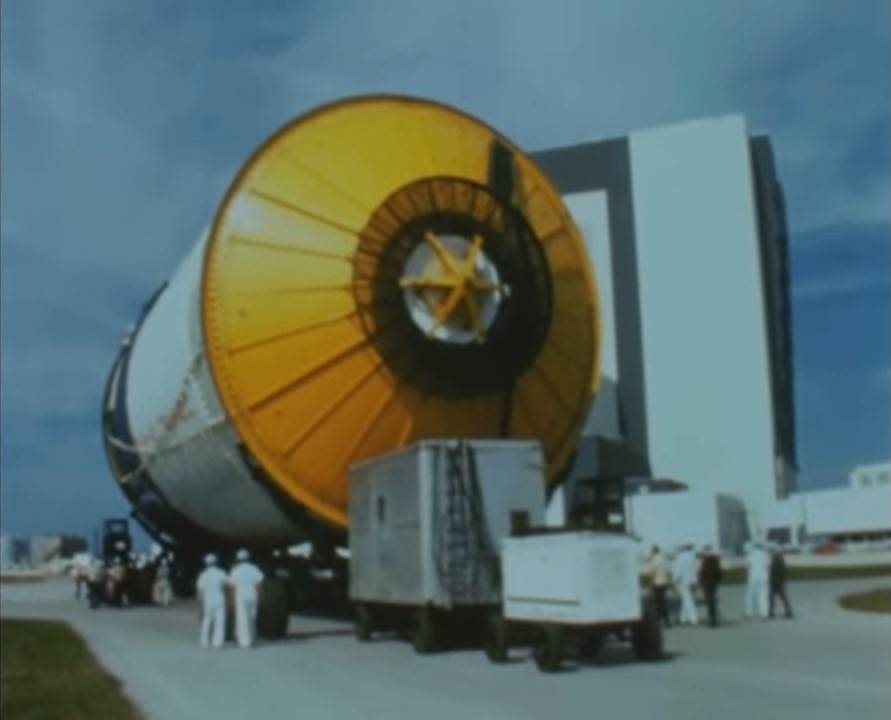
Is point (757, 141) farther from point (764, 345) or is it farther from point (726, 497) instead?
point (726, 497)

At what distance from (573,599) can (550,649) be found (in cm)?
83

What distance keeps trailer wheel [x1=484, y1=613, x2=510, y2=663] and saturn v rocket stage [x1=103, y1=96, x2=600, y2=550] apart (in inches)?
218

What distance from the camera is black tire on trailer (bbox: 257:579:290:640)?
20.0 metres

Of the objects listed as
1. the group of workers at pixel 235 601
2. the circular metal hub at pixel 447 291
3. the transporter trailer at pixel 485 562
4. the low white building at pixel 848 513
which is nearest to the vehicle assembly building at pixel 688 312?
the low white building at pixel 848 513

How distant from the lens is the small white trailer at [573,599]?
1502 cm

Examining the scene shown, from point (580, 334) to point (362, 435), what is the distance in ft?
16.8

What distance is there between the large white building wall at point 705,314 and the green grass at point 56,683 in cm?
5419

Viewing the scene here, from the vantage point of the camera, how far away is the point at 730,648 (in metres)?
17.2

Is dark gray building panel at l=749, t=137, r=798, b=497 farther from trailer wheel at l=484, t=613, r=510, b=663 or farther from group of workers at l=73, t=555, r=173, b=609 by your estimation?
trailer wheel at l=484, t=613, r=510, b=663

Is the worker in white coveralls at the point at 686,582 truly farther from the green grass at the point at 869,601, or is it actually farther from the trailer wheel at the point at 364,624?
the trailer wheel at the point at 364,624

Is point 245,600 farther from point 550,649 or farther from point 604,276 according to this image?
point 604,276

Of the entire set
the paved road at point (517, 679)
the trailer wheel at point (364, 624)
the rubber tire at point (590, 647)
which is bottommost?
the paved road at point (517, 679)

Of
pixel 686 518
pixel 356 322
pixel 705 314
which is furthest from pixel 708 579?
pixel 705 314

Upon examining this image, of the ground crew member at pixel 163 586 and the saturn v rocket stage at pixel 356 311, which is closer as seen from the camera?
the saturn v rocket stage at pixel 356 311
